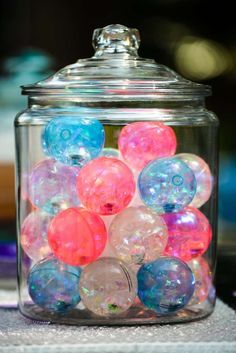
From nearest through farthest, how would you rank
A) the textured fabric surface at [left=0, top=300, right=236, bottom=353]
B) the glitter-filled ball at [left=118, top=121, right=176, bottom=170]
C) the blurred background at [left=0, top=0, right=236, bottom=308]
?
1. the textured fabric surface at [left=0, top=300, right=236, bottom=353]
2. the glitter-filled ball at [left=118, top=121, right=176, bottom=170]
3. the blurred background at [left=0, top=0, right=236, bottom=308]

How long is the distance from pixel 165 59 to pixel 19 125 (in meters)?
0.82

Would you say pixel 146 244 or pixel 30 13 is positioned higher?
pixel 30 13

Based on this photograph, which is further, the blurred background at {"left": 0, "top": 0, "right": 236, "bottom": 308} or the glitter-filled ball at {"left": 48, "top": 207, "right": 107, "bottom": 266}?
the blurred background at {"left": 0, "top": 0, "right": 236, "bottom": 308}

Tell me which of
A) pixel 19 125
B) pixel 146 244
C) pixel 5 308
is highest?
pixel 19 125

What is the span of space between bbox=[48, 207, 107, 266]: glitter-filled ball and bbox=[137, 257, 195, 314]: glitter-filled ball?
0.06 metres

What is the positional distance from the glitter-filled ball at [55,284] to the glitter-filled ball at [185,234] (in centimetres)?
12

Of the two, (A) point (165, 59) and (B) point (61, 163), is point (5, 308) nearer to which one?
(B) point (61, 163)

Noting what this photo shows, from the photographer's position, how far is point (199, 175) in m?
1.00

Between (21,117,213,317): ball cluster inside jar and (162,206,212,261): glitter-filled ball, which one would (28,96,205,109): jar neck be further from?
(162,206,212,261): glitter-filled ball

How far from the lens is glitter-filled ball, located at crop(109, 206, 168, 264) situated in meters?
0.90

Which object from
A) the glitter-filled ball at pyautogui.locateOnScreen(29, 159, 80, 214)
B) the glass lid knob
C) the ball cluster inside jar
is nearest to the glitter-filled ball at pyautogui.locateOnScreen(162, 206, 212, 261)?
the ball cluster inside jar

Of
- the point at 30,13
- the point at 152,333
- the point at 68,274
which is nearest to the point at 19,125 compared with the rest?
the point at 68,274

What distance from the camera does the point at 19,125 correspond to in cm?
102

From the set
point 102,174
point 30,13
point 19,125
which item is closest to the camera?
point 102,174
